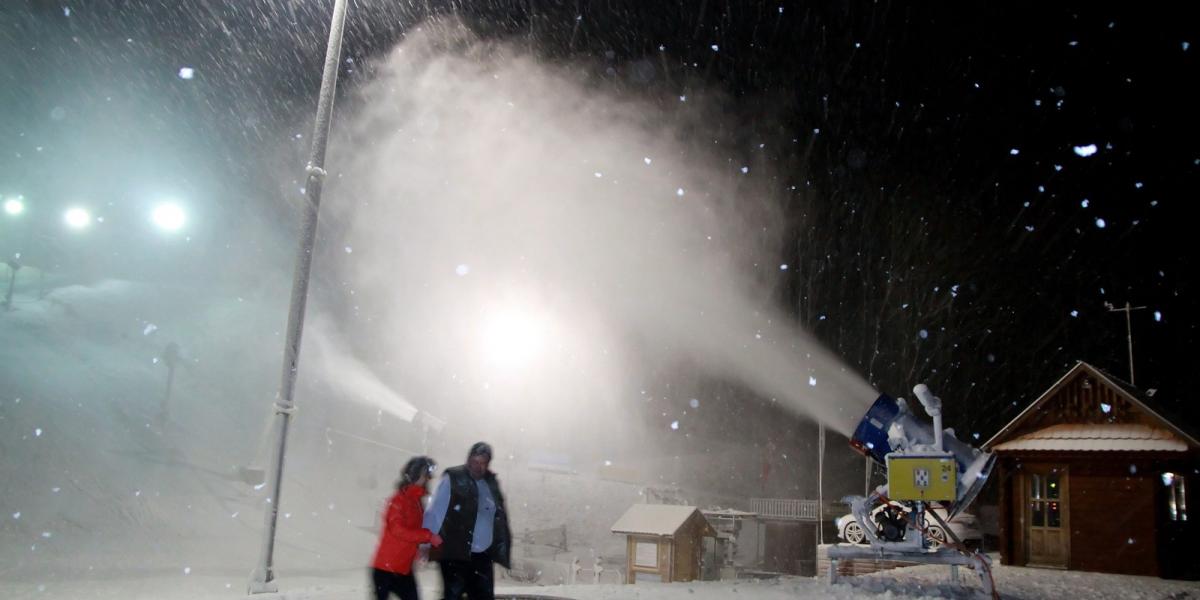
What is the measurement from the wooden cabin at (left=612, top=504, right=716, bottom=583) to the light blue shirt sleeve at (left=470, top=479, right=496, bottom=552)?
1923cm

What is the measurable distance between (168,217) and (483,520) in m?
70.7

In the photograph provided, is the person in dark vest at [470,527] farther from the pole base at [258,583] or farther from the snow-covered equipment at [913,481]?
the snow-covered equipment at [913,481]

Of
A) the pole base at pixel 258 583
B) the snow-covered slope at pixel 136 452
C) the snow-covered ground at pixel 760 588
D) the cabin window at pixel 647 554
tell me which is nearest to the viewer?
the pole base at pixel 258 583

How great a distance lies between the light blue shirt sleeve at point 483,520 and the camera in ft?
20.1

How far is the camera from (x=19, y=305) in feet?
148

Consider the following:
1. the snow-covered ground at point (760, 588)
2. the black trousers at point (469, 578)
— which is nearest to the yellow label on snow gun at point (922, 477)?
the snow-covered ground at point (760, 588)

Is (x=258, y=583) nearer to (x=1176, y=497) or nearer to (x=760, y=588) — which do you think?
(x=760, y=588)

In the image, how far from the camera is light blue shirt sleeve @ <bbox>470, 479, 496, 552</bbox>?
611cm

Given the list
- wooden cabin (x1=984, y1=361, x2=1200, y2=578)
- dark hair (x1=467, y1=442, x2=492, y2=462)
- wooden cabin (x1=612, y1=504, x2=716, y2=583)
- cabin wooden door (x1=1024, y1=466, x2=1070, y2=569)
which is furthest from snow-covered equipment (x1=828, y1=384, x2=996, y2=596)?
wooden cabin (x1=612, y1=504, x2=716, y2=583)

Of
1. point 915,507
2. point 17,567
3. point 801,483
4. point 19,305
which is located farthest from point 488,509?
point 801,483

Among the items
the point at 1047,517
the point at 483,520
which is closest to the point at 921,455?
the point at 483,520

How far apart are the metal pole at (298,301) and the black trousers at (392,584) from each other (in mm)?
3845

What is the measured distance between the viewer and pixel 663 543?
24562 mm

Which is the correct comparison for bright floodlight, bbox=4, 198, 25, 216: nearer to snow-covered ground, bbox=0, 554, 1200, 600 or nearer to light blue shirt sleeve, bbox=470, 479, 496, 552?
snow-covered ground, bbox=0, 554, 1200, 600
